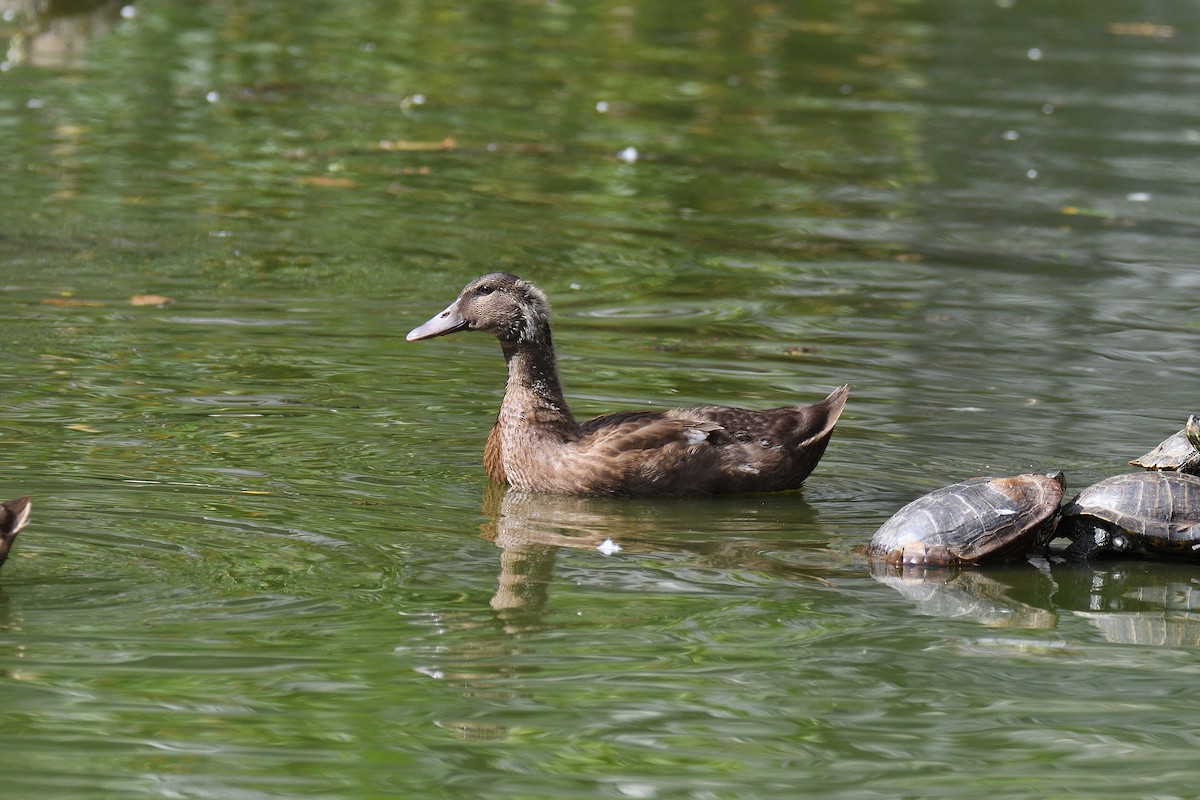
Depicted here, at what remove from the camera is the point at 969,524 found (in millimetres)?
7719

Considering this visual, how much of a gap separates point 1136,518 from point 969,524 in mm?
689

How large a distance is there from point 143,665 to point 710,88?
16576 millimetres

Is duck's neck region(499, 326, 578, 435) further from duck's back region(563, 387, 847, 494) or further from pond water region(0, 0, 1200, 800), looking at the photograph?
pond water region(0, 0, 1200, 800)

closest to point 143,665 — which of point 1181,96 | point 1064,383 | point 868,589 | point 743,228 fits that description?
point 868,589

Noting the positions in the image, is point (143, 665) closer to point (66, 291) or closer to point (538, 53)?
point (66, 291)

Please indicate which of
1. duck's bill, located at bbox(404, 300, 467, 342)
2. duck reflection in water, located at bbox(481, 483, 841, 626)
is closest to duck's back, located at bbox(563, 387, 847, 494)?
duck reflection in water, located at bbox(481, 483, 841, 626)

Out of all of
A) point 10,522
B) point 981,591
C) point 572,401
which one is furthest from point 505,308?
point 10,522

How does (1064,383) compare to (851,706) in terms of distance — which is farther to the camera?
(1064,383)

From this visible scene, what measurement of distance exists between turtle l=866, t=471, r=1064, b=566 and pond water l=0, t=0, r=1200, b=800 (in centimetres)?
16

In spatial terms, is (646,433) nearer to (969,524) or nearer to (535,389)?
(535,389)

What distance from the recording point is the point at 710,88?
2180cm

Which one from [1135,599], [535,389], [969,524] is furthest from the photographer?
[535,389]

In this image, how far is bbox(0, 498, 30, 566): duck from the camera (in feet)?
21.7

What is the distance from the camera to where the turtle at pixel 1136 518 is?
781 cm
